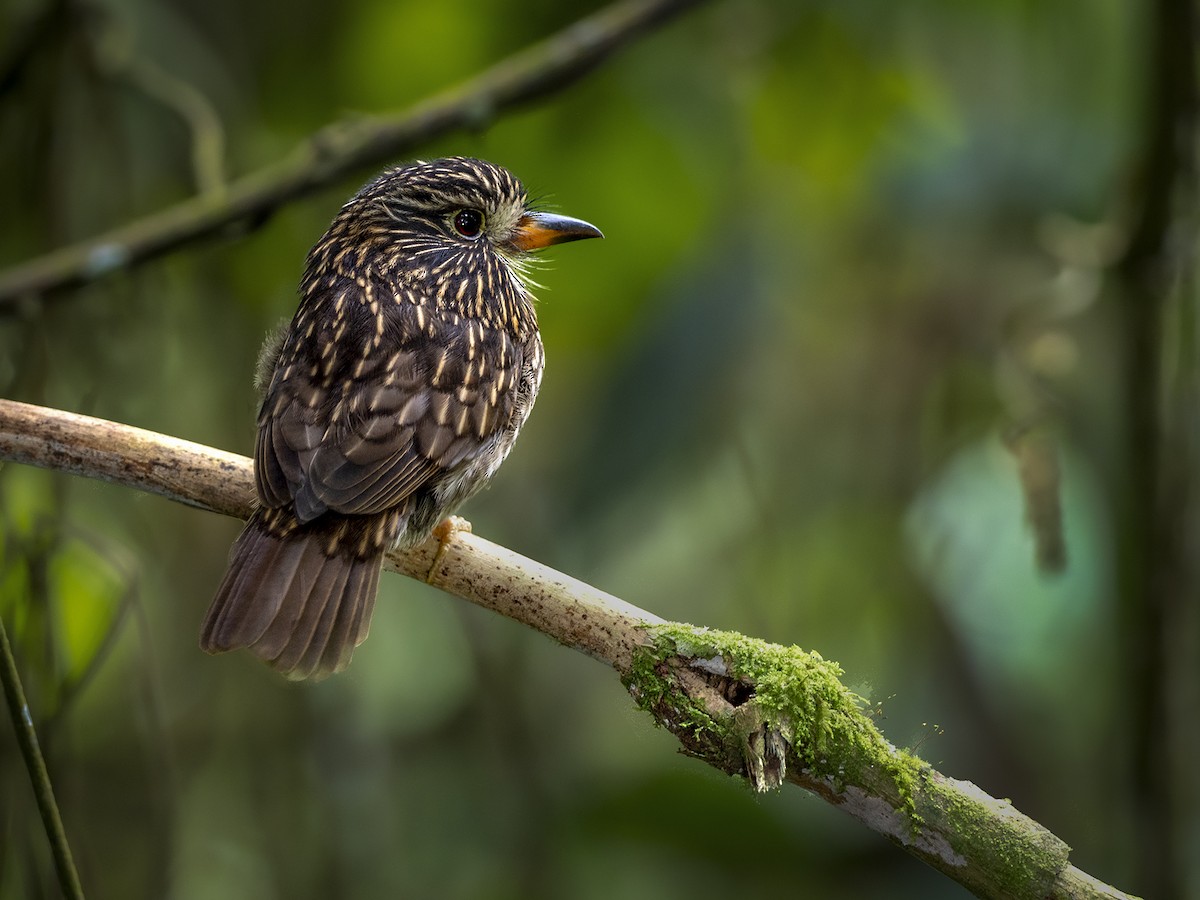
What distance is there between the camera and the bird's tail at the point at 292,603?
2293mm

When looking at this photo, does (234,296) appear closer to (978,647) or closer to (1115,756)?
(978,647)

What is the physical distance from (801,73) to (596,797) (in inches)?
74.8

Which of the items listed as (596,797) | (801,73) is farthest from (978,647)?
(801,73)

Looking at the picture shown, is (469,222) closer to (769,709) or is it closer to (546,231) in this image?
(546,231)

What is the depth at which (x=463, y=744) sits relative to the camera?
4367 millimetres

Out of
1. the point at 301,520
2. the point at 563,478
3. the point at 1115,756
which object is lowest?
the point at 301,520

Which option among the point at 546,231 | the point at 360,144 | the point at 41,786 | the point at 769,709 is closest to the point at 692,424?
the point at 546,231

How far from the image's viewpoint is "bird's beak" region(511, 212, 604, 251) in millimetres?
3009

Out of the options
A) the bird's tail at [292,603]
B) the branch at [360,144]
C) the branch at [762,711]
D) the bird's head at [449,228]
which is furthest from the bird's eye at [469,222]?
the branch at [762,711]

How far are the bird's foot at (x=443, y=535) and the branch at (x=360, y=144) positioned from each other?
0.90 metres

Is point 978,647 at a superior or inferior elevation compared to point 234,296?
inferior

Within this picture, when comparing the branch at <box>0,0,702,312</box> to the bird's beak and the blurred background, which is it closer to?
the blurred background

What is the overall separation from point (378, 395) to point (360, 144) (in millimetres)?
865

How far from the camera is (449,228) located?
311 cm
